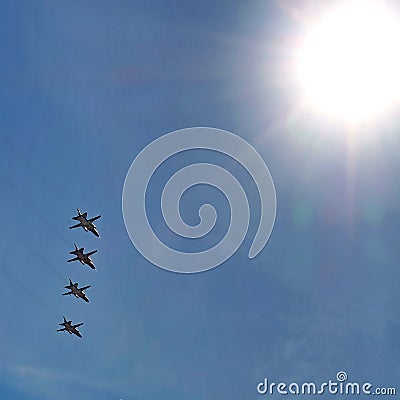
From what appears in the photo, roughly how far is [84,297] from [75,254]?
945 cm

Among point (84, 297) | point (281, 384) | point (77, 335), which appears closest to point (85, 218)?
point (84, 297)

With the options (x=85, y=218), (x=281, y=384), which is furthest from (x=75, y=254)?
(x=281, y=384)

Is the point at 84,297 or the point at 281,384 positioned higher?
the point at 84,297

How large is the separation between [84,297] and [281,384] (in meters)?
38.1

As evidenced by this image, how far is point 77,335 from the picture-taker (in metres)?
98.1

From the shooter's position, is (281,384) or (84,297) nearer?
(281,384)

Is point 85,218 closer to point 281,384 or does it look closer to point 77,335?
point 77,335

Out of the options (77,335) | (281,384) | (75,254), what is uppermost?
(75,254)

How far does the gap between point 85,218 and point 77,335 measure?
25978mm

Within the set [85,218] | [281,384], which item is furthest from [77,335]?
[281,384]

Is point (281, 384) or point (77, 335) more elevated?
point (77, 335)

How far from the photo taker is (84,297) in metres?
94.3

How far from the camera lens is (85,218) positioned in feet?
283

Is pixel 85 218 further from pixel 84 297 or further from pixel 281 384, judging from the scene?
pixel 281 384
